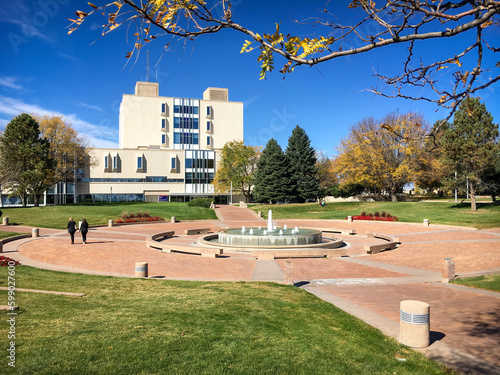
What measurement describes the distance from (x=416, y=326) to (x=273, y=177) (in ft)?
193

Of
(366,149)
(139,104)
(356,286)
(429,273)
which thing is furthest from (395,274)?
(139,104)

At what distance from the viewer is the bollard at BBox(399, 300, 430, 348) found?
682 centimetres

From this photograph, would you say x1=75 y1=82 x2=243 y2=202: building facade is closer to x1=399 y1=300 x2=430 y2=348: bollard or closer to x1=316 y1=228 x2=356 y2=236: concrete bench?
x1=316 y1=228 x2=356 y2=236: concrete bench

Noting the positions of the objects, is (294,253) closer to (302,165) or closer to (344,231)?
(344,231)

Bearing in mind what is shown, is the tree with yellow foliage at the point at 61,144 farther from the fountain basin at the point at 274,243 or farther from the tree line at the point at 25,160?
the fountain basin at the point at 274,243

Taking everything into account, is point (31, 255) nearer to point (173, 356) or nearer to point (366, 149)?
point (173, 356)

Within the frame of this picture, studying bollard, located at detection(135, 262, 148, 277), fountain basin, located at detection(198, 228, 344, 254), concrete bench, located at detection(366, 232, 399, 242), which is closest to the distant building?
concrete bench, located at detection(366, 232, 399, 242)

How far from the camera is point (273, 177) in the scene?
65.6 metres

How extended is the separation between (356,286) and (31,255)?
15.9m

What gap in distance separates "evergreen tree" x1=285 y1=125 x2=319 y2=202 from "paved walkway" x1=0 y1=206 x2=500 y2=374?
40353mm

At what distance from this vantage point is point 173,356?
229 inches

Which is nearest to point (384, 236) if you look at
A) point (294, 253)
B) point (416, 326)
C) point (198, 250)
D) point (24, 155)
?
point (294, 253)

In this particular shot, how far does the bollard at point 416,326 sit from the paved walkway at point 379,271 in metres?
0.22

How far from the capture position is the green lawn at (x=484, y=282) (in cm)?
1168
